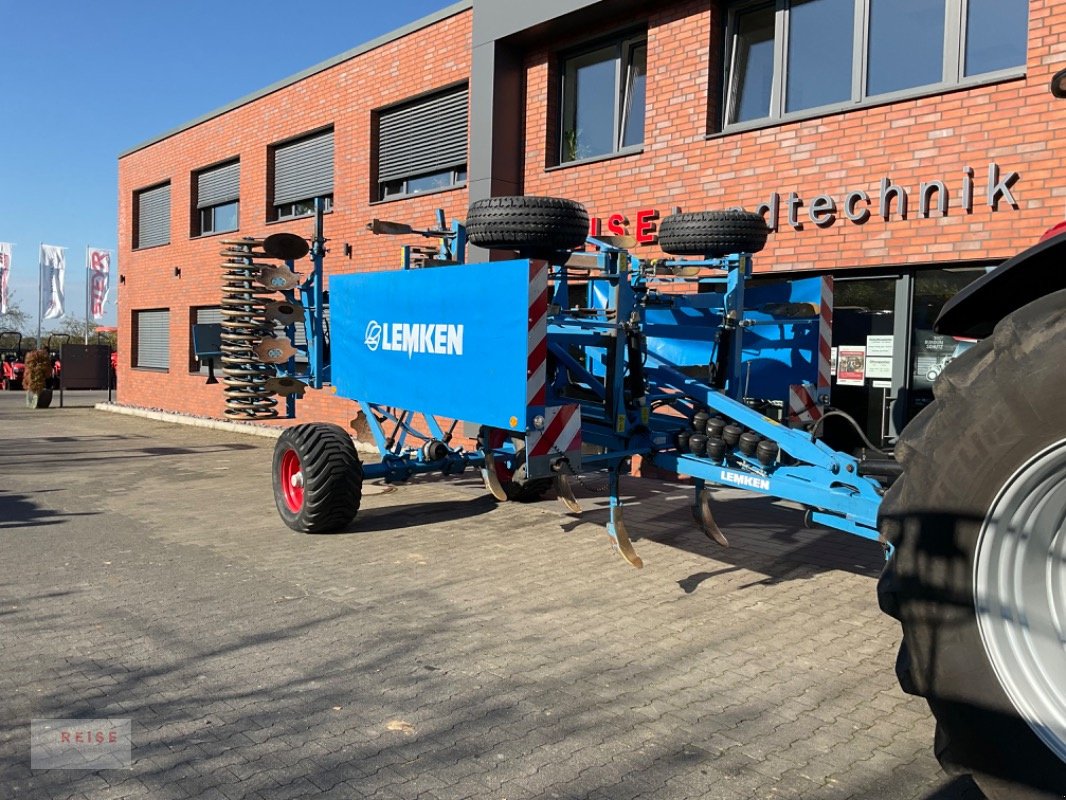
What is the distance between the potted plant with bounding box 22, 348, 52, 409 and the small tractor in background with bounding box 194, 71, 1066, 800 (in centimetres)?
1404

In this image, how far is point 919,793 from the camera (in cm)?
298

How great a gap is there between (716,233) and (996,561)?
4061 millimetres

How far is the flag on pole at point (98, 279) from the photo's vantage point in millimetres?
38000

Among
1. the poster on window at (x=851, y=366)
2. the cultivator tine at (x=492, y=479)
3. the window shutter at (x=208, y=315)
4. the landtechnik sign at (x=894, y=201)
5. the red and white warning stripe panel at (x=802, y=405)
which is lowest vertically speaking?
the cultivator tine at (x=492, y=479)

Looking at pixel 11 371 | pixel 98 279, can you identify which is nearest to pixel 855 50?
pixel 11 371

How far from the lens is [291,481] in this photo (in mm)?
7199

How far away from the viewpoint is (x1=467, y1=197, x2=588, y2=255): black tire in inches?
215

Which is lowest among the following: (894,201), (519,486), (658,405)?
(519,486)

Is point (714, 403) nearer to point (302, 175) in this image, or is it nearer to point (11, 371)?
point (302, 175)

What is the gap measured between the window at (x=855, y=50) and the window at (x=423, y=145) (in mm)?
4076

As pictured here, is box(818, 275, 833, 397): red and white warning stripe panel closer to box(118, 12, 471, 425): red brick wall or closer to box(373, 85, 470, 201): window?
box(118, 12, 471, 425): red brick wall

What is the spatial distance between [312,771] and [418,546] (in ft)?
11.2

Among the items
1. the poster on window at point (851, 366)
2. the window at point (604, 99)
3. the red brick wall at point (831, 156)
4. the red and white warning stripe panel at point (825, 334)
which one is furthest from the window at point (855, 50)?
the red and white warning stripe panel at point (825, 334)

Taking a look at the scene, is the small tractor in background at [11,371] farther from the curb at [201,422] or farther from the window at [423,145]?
the window at [423,145]
